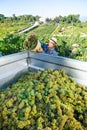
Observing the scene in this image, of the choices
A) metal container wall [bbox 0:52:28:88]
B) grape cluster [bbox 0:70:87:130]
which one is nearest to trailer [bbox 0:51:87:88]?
metal container wall [bbox 0:52:28:88]

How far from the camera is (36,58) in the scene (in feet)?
9.24

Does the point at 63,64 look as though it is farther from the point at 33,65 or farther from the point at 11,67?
the point at 11,67

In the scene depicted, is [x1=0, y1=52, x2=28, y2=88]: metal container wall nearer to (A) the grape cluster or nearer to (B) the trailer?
(B) the trailer

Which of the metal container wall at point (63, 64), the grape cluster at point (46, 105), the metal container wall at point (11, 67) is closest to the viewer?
the grape cluster at point (46, 105)

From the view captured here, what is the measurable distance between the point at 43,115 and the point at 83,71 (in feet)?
2.33

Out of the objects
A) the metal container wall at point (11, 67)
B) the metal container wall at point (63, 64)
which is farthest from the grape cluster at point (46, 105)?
the metal container wall at point (11, 67)

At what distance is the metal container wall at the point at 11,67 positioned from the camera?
8.43 feet

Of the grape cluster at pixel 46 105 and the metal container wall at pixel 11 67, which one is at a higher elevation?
the metal container wall at pixel 11 67

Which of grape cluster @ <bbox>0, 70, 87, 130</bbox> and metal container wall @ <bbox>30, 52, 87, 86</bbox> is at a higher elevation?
metal container wall @ <bbox>30, 52, 87, 86</bbox>

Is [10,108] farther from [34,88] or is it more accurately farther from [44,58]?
[44,58]

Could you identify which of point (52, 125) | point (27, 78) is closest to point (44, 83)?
point (27, 78)

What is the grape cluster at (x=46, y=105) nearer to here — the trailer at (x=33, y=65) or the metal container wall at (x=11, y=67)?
the trailer at (x=33, y=65)

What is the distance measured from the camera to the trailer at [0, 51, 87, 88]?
95.0 inches

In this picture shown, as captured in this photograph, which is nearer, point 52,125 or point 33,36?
point 52,125
